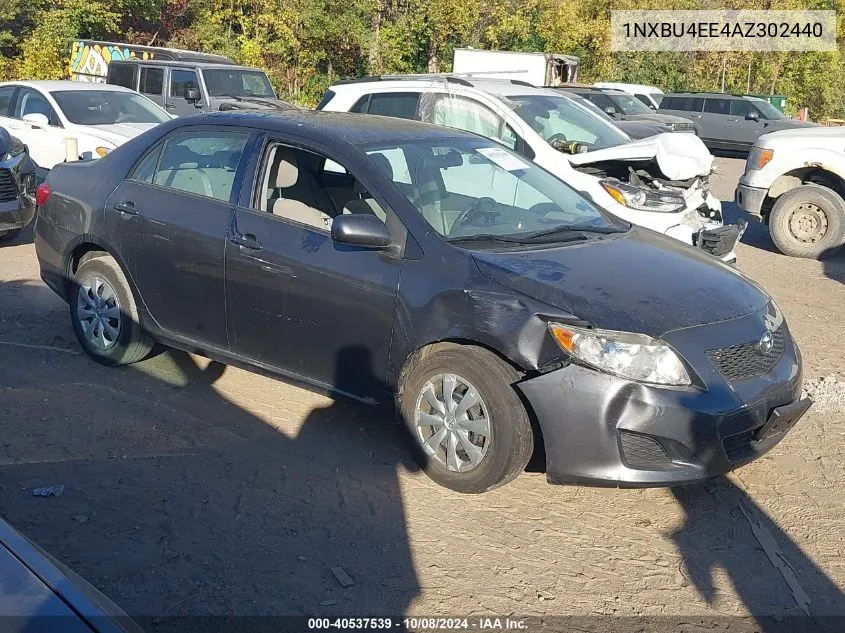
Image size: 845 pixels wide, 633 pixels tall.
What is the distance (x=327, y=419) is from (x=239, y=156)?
1.58 metres

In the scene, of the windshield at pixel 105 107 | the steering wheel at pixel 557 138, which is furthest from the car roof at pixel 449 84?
the windshield at pixel 105 107

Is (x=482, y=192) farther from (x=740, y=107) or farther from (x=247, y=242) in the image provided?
(x=740, y=107)

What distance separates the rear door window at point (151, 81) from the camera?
17.3m

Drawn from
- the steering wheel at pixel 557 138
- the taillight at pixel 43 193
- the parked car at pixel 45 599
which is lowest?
the parked car at pixel 45 599

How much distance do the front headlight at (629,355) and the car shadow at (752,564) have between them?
74cm

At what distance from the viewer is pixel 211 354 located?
5.35m

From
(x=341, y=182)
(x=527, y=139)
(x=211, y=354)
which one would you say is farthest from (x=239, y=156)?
(x=527, y=139)

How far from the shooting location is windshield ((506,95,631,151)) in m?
9.24

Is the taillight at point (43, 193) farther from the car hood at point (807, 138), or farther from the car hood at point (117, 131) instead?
the car hood at point (807, 138)

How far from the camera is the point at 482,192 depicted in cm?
512

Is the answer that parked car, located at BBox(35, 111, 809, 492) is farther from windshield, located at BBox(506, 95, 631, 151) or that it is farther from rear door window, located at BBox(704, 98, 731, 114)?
rear door window, located at BBox(704, 98, 731, 114)

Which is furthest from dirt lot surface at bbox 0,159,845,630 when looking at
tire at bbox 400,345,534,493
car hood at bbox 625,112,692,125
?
car hood at bbox 625,112,692,125

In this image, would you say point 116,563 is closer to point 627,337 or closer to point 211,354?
point 211,354

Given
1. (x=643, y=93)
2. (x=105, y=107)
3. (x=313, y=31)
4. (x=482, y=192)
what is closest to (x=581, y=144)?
(x=482, y=192)
